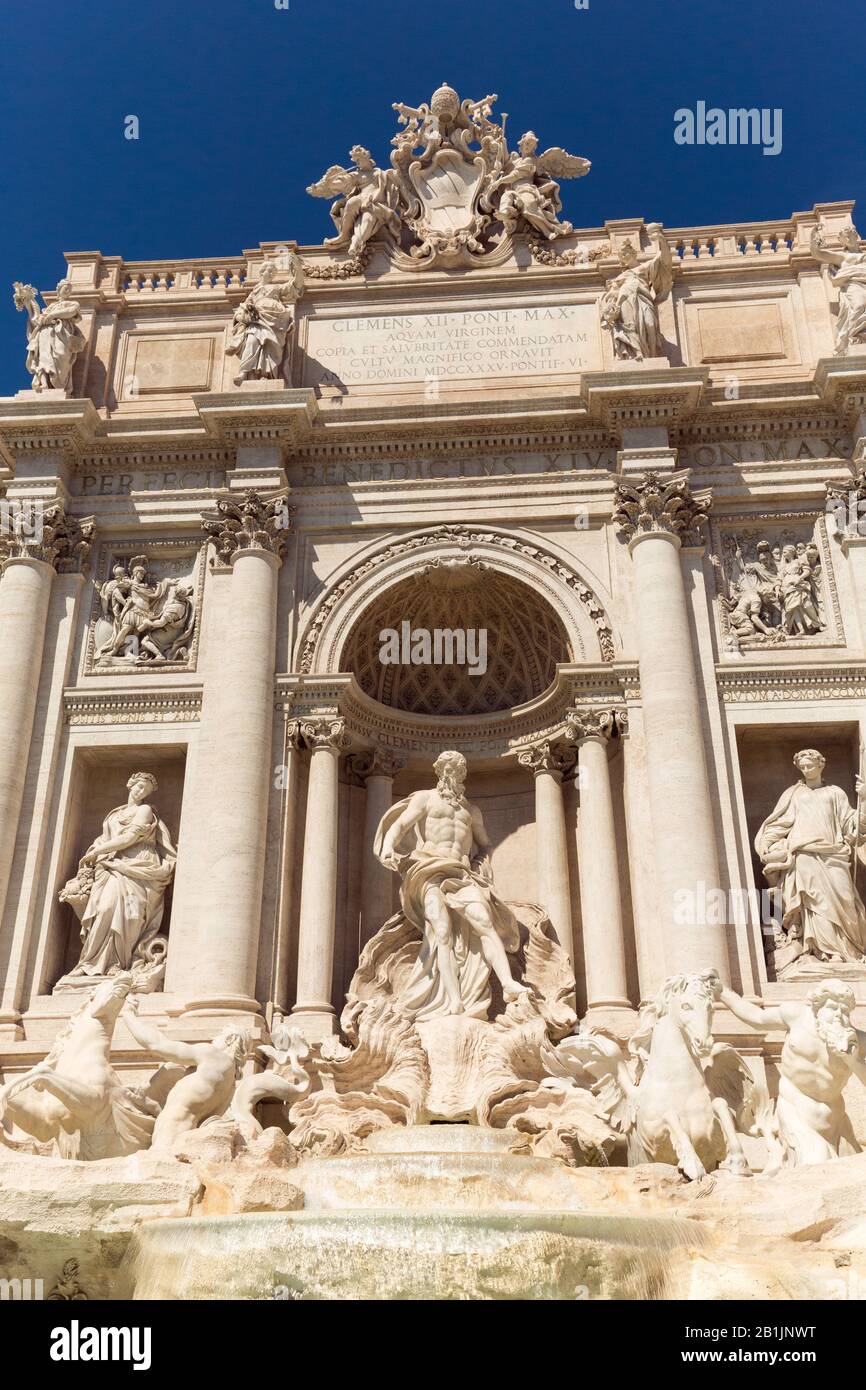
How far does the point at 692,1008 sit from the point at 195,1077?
4.97m

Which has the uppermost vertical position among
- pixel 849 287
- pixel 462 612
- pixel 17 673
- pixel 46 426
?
pixel 849 287

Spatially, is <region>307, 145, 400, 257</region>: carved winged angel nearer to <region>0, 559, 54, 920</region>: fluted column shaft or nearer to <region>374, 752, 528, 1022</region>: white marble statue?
<region>0, 559, 54, 920</region>: fluted column shaft

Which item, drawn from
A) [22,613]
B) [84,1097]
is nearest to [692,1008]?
[84,1097]

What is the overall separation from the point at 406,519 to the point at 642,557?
142 inches

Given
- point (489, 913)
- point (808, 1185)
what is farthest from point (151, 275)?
point (808, 1185)

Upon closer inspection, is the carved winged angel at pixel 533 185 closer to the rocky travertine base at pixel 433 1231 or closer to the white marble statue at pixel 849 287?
the white marble statue at pixel 849 287

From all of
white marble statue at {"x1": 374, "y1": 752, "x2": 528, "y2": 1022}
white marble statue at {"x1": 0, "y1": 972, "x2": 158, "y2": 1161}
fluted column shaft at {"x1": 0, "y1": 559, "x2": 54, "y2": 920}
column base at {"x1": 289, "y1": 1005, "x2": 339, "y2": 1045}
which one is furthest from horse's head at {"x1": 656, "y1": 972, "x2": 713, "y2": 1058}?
fluted column shaft at {"x1": 0, "y1": 559, "x2": 54, "y2": 920}

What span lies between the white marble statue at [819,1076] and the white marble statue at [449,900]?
4.06 m

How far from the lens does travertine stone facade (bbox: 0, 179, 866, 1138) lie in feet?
52.7

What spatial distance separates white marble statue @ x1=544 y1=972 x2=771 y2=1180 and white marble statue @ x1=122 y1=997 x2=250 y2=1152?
11.4 feet

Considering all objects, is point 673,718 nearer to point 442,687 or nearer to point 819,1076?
point 442,687

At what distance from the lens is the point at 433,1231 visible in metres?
7.83
